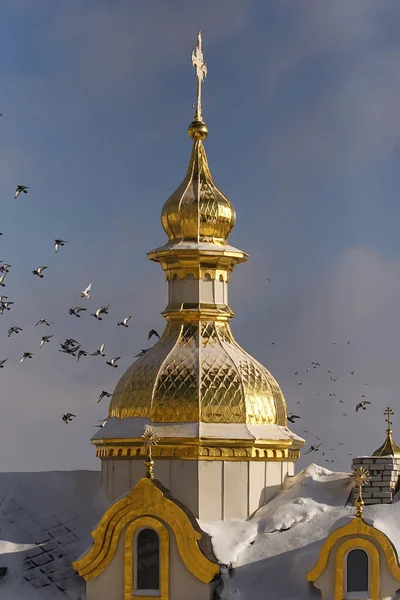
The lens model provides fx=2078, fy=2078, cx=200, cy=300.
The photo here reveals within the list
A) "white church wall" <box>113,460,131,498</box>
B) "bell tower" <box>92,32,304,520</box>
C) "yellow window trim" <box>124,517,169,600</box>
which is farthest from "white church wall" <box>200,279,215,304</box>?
"yellow window trim" <box>124,517,169,600</box>

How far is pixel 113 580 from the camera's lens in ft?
129

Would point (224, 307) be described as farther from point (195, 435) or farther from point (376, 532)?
point (376, 532)

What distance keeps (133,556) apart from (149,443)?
2.17 meters

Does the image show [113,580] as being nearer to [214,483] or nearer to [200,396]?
[214,483]

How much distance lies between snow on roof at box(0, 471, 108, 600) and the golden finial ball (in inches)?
288

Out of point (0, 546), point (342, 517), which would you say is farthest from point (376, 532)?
point (0, 546)

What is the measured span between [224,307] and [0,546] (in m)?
6.65

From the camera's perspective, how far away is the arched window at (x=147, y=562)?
39.1 meters

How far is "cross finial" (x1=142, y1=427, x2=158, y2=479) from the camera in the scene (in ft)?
128

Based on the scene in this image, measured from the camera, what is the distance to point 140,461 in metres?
41.1

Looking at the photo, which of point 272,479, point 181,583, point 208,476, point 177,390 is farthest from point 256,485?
point 181,583

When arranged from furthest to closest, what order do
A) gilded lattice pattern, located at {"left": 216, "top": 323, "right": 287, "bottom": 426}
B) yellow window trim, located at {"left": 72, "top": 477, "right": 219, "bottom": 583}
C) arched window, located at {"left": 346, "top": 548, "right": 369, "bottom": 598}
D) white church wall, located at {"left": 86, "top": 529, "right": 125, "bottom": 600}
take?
gilded lattice pattern, located at {"left": 216, "top": 323, "right": 287, "bottom": 426} → white church wall, located at {"left": 86, "top": 529, "right": 125, "bottom": 600} → yellow window trim, located at {"left": 72, "top": 477, "right": 219, "bottom": 583} → arched window, located at {"left": 346, "top": 548, "right": 369, "bottom": 598}

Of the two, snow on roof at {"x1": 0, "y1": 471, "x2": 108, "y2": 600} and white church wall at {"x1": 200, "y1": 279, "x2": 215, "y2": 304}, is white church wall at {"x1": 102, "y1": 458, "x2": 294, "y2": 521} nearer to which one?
snow on roof at {"x1": 0, "y1": 471, "x2": 108, "y2": 600}

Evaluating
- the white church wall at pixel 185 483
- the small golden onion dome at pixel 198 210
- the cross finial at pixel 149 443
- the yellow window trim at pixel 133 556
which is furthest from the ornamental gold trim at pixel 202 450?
the small golden onion dome at pixel 198 210
